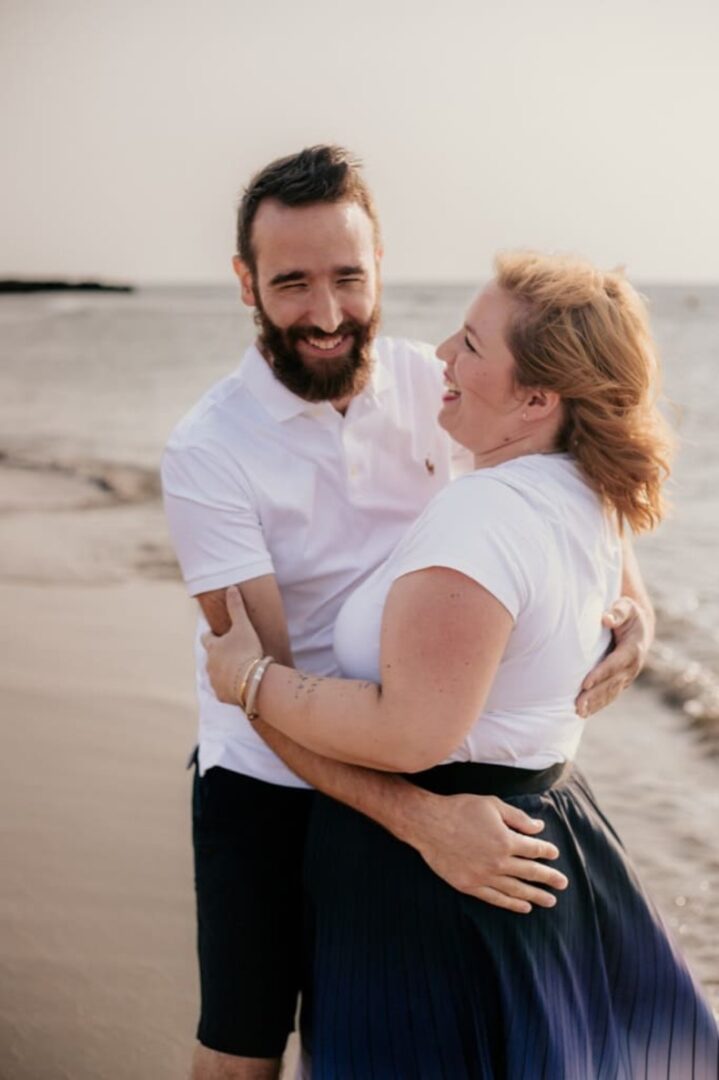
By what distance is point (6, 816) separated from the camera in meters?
4.36

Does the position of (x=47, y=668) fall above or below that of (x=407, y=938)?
below

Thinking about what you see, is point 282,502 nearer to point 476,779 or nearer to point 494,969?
point 476,779

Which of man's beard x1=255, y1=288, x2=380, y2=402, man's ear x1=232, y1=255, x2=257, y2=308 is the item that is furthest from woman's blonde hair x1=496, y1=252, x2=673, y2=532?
man's ear x1=232, y1=255, x2=257, y2=308

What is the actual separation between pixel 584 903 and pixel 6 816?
2.67 metres

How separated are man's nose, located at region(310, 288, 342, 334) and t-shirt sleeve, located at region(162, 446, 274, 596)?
0.40 m

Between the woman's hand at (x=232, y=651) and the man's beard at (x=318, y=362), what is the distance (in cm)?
50

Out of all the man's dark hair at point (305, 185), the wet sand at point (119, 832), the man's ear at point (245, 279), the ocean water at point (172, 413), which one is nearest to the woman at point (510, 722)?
the ocean water at point (172, 413)

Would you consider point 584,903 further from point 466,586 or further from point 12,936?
point 12,936

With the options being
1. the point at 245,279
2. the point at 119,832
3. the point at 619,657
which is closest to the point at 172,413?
the point at 119,832

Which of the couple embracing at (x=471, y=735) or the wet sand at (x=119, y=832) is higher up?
the couple embracing at (x=471, y=735)

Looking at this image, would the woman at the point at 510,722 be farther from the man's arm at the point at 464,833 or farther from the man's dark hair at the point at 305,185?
the man's dark hair at the point at 305,185

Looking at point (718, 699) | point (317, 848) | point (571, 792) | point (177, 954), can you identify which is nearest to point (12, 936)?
point (177, 954)

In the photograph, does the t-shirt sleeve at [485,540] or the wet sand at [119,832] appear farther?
the wet sand at [119,832]

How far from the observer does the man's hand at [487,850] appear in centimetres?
215
